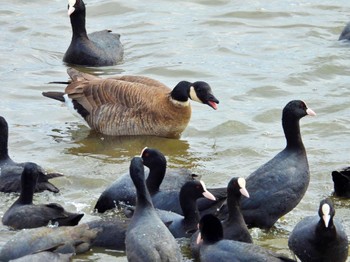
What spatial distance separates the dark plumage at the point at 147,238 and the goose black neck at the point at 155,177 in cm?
150

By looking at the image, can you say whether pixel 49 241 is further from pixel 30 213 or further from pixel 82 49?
pixel 82 49

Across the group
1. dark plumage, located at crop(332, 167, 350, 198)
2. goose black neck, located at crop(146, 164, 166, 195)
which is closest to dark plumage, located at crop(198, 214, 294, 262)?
goose black neck, located at crop(146, 164, 166, 195)

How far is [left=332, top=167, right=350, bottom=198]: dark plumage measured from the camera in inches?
467

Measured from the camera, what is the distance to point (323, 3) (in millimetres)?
21359

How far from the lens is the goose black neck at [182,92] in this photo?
47.2ft

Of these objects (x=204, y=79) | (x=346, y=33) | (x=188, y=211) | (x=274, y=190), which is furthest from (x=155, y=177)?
(x=346, y=33)

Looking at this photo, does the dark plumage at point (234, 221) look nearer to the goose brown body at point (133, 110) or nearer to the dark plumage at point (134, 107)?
the dark plumage at point (134, 107)

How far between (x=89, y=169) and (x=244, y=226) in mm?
3385

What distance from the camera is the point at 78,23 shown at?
18031 millimetres

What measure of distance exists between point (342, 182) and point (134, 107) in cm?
370

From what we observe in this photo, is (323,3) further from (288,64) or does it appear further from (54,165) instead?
(54,165)

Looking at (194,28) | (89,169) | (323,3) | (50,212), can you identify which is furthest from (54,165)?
(323,3)

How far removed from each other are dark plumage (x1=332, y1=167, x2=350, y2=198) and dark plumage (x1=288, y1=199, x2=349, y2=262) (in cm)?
182

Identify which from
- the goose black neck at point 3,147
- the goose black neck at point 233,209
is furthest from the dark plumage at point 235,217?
the goose black neck at point 3,147
